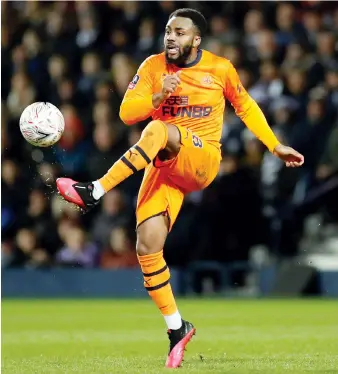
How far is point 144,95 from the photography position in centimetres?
696

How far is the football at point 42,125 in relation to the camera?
23.1 ft

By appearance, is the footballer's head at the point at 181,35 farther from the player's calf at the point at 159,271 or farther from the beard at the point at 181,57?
the player's calf at the point at 159,271

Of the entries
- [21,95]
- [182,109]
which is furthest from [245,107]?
[21,95]

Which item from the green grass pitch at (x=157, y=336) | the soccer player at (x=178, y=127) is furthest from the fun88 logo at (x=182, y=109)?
the green grass pitch at (x=157, y=336)

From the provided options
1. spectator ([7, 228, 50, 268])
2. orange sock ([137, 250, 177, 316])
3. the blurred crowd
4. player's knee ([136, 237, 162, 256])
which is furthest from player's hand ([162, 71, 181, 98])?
spectator ([7, 228, 50, 268])

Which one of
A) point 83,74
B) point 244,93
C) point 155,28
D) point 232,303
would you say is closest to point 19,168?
point 83,74

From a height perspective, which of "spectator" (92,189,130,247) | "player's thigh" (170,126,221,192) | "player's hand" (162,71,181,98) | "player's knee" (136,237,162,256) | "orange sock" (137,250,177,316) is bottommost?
"spectator" (92,189,130,247)

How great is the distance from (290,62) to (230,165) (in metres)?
1.81

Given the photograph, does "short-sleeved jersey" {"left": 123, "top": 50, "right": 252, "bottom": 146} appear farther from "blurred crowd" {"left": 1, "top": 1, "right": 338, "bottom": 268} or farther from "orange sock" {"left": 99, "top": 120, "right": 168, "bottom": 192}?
"blurred crowd" {"left": 1, "top": 1, "right": 338, "bottom": 268}

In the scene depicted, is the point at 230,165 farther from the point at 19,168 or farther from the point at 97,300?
the point at 19,168

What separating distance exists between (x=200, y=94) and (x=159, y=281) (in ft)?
4.14

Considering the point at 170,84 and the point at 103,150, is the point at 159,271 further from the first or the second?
the point at 103,150

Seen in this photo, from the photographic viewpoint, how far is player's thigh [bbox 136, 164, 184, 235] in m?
7.01

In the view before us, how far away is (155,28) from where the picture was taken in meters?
15.4
